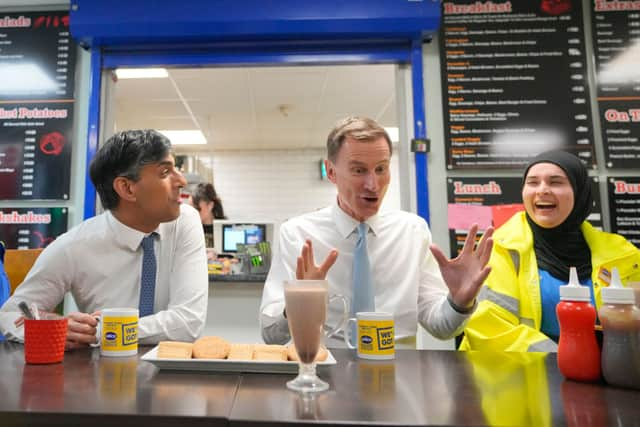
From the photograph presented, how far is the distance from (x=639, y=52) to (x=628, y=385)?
7.72 feet

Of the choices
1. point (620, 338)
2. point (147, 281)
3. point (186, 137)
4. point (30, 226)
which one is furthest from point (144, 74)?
point (620, 338)

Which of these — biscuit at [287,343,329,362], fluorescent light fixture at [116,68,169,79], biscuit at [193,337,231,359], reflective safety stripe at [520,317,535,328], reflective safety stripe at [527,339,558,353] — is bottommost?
reflective safety stripe at [527,339,558,353]

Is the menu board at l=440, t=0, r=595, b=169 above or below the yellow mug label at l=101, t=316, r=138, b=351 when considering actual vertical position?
above

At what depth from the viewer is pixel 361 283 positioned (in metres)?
1.40

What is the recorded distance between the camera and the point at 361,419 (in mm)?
563

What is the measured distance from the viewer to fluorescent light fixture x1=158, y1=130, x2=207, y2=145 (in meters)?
6.40

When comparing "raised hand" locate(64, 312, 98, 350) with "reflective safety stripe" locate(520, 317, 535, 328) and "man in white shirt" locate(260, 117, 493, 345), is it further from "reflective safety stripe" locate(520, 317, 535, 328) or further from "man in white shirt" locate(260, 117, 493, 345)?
"reflective safety stripe" locate(520, 317, 535, 328)

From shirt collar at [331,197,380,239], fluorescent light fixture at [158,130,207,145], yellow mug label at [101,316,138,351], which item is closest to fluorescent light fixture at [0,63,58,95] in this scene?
shirt collar at [331,197,380,239]

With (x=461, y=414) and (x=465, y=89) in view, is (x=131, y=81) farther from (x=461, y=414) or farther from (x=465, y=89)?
(x=461, y=414)

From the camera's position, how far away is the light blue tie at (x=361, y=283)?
138cm

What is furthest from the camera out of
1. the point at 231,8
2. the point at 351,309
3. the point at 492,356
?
Result: the point at 231,8

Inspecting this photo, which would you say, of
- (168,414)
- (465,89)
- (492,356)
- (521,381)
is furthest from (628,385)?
(465,89)

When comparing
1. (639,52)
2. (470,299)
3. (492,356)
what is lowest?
(492,356)

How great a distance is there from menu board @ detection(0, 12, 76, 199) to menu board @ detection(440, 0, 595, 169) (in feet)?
7.33
